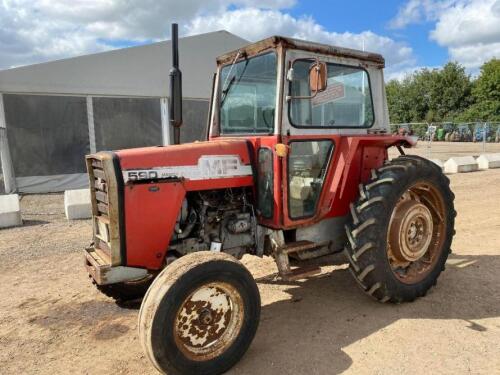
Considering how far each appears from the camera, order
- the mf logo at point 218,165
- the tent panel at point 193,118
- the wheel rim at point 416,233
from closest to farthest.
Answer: the mf logo at point 218,165, the wheel rim at point 416,233, the tent panel at point 193,118

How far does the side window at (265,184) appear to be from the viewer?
12.0 feet

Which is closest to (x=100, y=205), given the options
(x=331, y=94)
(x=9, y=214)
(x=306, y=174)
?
(x=306, y=174)

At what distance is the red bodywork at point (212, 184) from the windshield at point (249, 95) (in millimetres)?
208

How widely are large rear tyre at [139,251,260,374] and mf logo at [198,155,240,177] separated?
763mm

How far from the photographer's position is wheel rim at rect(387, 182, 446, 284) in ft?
13.1

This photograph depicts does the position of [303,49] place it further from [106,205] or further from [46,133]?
[46,133]

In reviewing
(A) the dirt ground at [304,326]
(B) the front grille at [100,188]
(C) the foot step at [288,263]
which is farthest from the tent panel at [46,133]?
(C) the foot step at [288,263]

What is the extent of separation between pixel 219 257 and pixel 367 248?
1.36 m

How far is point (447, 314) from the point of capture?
378 centimetres

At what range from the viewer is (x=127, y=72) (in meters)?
12.4

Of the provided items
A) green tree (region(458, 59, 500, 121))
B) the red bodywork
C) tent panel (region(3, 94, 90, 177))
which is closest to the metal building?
tent panel (region(3, 94, 90, 177))

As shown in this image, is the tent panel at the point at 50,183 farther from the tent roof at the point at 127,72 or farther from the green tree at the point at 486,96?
the green tree at the point at 486,96

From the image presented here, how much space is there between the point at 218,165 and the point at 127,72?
32.3 ft

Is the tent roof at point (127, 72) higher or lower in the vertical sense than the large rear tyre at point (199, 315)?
higher
